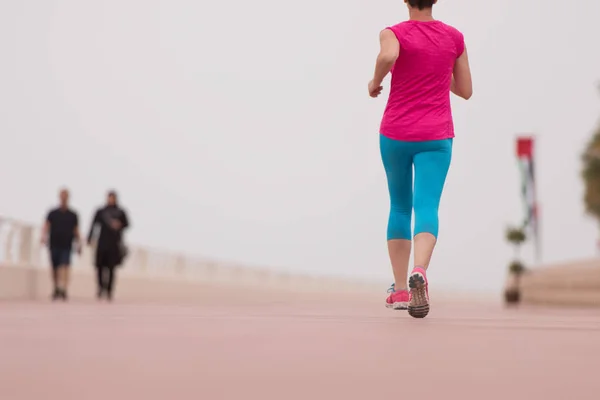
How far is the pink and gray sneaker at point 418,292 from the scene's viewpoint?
250 inches

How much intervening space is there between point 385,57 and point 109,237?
42.1ft

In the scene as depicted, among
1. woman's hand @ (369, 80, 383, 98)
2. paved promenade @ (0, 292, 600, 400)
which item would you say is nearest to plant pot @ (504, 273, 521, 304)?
woman's hand @ (369, 80, 383, 98)

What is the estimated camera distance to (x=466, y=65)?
732 centimetres

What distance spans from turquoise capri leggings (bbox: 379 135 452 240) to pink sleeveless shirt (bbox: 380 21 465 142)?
0.07 metres

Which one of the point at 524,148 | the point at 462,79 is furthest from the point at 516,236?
the point at 462,79

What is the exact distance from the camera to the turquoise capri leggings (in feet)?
22.7

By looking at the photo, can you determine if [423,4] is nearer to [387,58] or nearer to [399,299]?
[387,58]

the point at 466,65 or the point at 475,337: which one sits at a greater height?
the point at 466,65

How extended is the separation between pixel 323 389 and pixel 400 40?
4340 millimetres

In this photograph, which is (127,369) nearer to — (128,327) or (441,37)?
(128,327)

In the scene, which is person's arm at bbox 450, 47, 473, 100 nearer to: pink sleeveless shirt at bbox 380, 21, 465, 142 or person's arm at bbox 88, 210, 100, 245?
pink sleeveless shirt at bbox 380, 21, 465, 142

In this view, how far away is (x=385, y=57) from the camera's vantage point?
671cm

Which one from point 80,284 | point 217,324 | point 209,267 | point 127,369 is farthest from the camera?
point 209,267

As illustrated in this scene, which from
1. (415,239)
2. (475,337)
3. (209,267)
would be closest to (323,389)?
(475,337)
